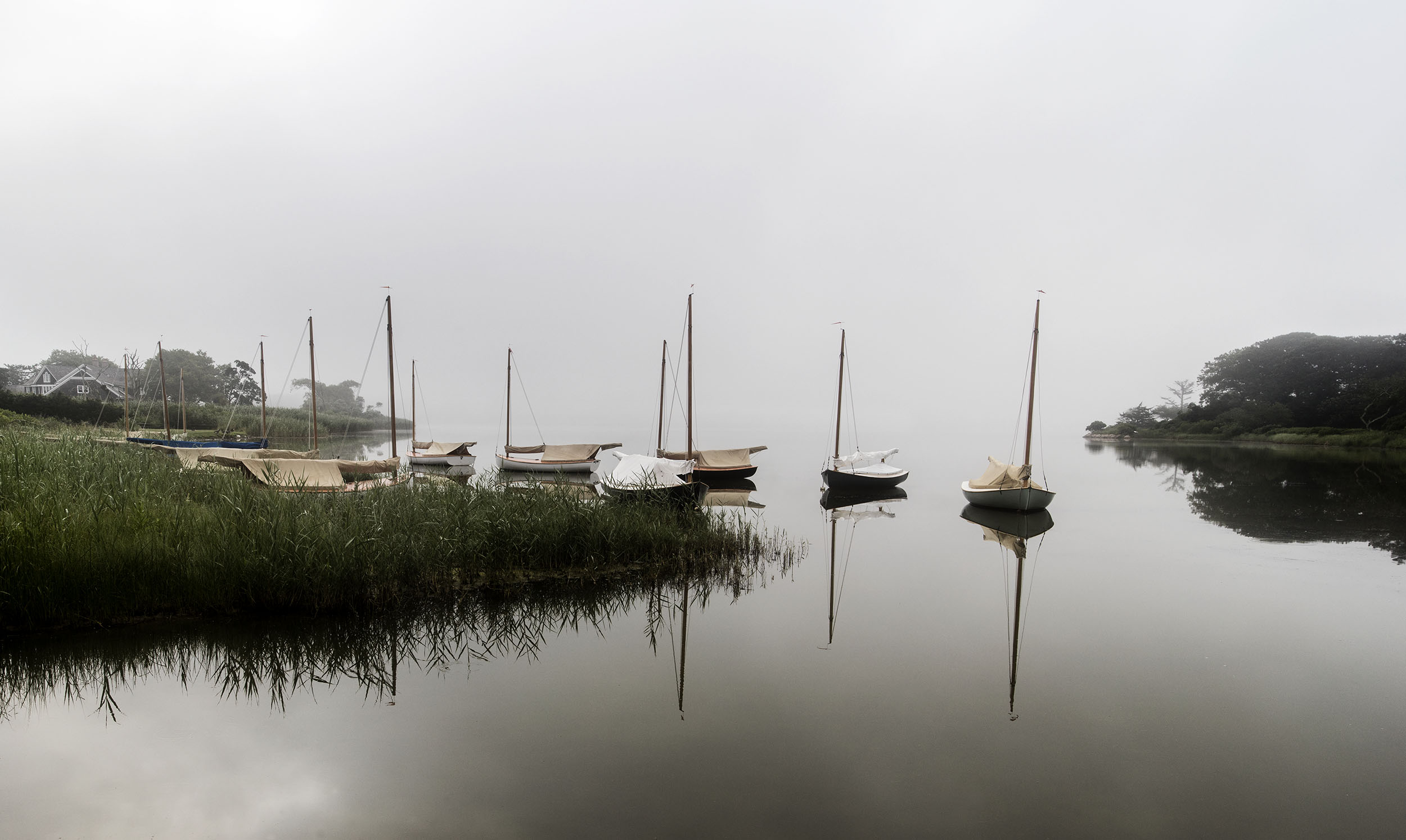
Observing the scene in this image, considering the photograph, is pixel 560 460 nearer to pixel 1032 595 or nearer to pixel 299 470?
pixel 299 470

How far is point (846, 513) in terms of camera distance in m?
18.7

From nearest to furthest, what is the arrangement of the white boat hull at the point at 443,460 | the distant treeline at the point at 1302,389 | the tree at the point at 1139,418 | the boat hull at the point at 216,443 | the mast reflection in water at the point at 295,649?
the mast reflection in water at the point at 295,649 → the boat hull at the point at 216,443 → the white boat hull at the point at 443,460 → the distant treeline at the point at 1302,389 → the tree at the point at 1139,418

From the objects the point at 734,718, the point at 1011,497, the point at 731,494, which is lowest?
the point at 731,494

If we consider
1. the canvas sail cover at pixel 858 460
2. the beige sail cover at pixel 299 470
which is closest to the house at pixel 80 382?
the beige sail cover at pixel 299 470

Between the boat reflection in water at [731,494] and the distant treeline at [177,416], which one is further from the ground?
the distant treeline at [177,416]

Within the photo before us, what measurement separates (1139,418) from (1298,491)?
5340cm

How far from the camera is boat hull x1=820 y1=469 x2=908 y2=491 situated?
890 inches

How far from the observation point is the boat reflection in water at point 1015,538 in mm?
7578

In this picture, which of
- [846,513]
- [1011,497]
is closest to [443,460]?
[846,513]

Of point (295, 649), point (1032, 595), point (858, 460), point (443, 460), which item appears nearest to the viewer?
point (295, 649)

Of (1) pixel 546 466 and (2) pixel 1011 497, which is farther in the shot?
(1) pixel 546 466

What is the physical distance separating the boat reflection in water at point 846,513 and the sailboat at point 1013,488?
2.62 metres

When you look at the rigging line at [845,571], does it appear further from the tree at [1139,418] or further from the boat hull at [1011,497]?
the tree at [1139,418]

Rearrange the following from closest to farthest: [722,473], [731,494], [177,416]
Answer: [731,494] → [722,473] → [177,416]
